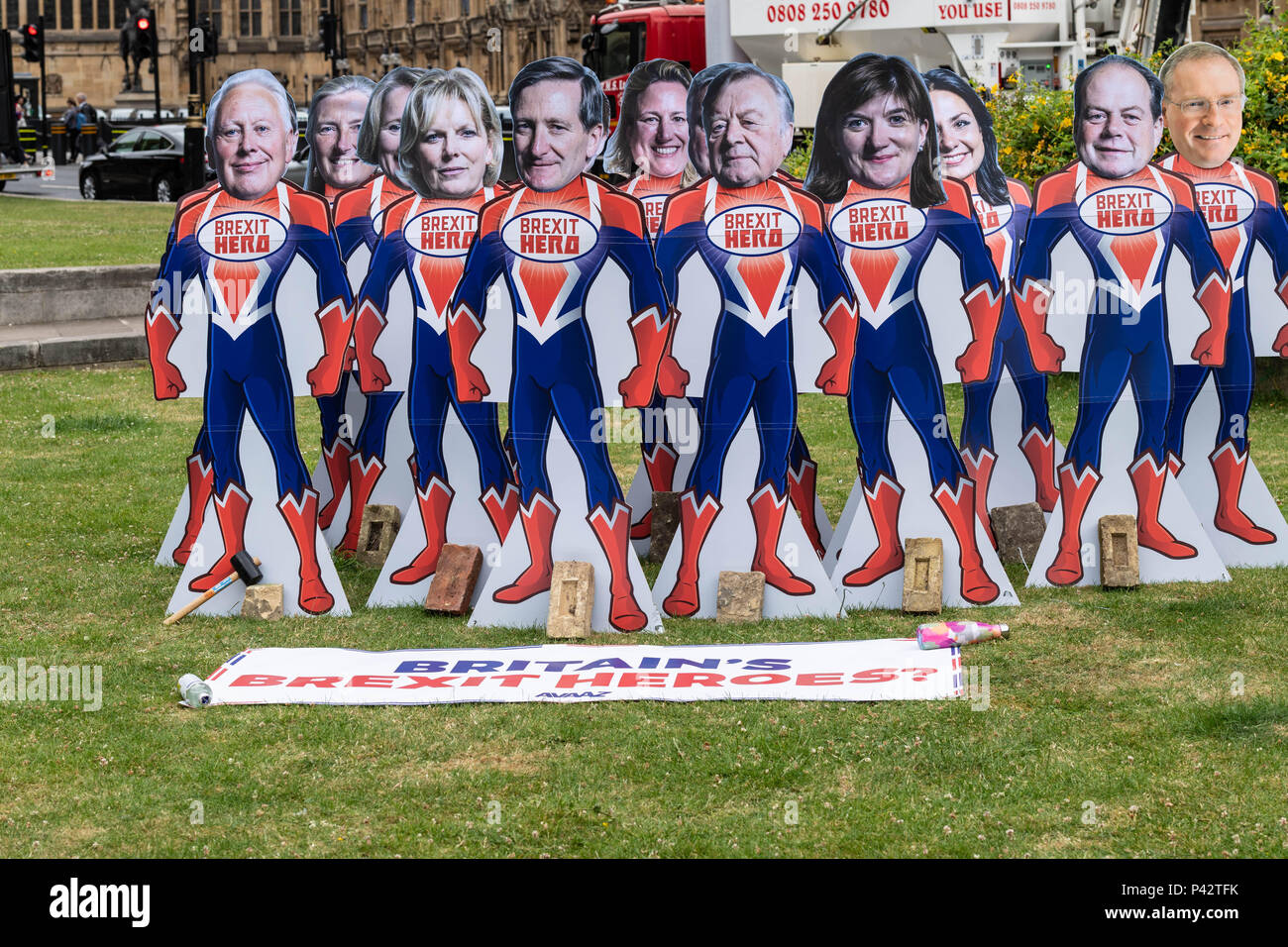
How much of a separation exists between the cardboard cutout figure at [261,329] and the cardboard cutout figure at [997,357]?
124 inches

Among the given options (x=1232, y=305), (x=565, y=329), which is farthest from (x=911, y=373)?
(x=1232, y=305)

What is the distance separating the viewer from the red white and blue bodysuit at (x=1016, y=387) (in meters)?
9.15

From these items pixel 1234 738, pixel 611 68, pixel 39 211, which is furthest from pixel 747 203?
pixel 611 68

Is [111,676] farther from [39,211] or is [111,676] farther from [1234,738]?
[39,211]

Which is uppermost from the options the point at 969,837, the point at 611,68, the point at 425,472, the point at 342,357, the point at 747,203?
the point at 611,68

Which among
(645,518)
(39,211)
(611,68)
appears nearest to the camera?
(645,518)

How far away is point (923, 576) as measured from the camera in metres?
8.37

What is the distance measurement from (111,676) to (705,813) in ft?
9.55

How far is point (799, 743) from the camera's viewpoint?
6.47 metres

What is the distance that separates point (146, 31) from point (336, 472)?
30.8 metres

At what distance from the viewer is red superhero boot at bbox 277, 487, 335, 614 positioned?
849 centimetres

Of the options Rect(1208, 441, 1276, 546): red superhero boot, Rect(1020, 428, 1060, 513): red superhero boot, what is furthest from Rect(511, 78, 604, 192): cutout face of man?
Rect(1208, 441, 1276, 546): red superhero boot

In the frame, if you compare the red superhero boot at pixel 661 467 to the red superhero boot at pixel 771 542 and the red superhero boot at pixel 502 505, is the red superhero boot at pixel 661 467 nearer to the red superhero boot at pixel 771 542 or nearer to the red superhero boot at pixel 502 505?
the red superhero boot at pixel 502 505

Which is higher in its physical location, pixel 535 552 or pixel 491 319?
pixel 491 319
